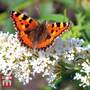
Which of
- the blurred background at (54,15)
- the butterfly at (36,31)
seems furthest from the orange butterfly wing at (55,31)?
the blurred background at (54,15)

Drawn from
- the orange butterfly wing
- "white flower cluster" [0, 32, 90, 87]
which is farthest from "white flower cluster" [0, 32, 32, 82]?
the orange butterfly wing

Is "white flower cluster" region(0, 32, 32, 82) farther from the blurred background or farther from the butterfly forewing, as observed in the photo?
the blurred background

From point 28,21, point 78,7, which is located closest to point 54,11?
point 78,7

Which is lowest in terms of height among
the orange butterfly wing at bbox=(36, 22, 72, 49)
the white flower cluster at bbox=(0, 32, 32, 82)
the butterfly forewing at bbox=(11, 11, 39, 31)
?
the white flower cluster at bbox=(0, 32, 32, 82)

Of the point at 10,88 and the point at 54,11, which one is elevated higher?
the point at 54,11

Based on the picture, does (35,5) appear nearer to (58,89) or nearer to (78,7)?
(78,7)

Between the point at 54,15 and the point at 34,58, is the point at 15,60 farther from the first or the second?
the point at 54,15

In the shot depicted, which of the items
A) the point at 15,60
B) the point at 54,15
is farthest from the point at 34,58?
the point at 54,15
